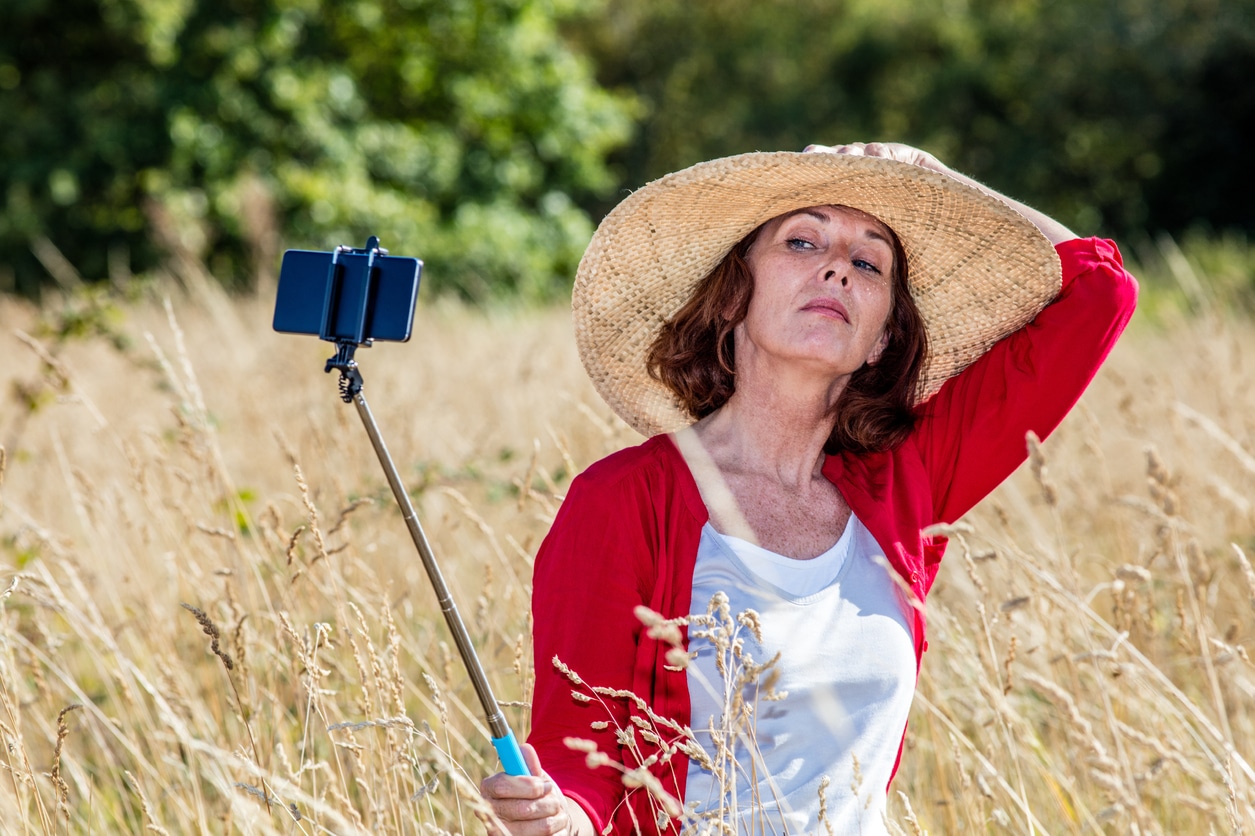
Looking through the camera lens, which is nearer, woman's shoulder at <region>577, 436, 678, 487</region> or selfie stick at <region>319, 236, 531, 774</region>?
selfie stick at <region>319, 236, 531, 774</region>

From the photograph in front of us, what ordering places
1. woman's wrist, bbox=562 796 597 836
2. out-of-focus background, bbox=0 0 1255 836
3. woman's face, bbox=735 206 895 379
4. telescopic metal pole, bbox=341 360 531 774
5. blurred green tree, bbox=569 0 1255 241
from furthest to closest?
blurred green tree, bbox=569 0 1255 241 < woman's face, bbox=735 206 895 379 < out-of-focus background, bbox=0 0 1255 836 < woman's wrist, bbox=562 796 597 836 < telescopic metal pole, bbox=341 360 531 774

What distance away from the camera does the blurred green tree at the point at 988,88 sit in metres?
18.7

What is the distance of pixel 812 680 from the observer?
5.77 ft

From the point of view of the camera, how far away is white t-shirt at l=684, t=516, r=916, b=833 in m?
1.74

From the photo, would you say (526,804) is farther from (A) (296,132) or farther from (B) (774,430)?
(A) (296,132)

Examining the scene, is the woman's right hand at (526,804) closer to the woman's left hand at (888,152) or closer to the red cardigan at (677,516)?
the red cardigan at (677,516)

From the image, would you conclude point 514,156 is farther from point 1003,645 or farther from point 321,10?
point 1003,645

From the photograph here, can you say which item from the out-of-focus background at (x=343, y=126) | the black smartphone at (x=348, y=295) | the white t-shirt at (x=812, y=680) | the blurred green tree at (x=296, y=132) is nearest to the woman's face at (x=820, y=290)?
the white t-shirt at (x=812, y=680)

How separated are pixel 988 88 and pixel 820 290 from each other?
69.0 feet

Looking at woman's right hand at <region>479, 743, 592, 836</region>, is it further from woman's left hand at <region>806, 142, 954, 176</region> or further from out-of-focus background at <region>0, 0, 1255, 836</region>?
woman's left hand at <region>806, 142, 954, 176</region>

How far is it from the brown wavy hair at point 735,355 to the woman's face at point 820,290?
1.5 inches

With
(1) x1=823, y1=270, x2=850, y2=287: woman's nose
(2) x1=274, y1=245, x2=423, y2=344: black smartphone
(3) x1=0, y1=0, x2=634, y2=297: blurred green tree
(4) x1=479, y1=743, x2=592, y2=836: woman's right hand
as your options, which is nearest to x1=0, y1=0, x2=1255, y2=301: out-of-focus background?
(3) x1=0, y1=0, x2=634, y2=297: blurred green tree

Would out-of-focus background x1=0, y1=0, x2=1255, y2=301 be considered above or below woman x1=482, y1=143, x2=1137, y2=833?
above

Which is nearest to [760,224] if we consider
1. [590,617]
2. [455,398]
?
[590,617]
